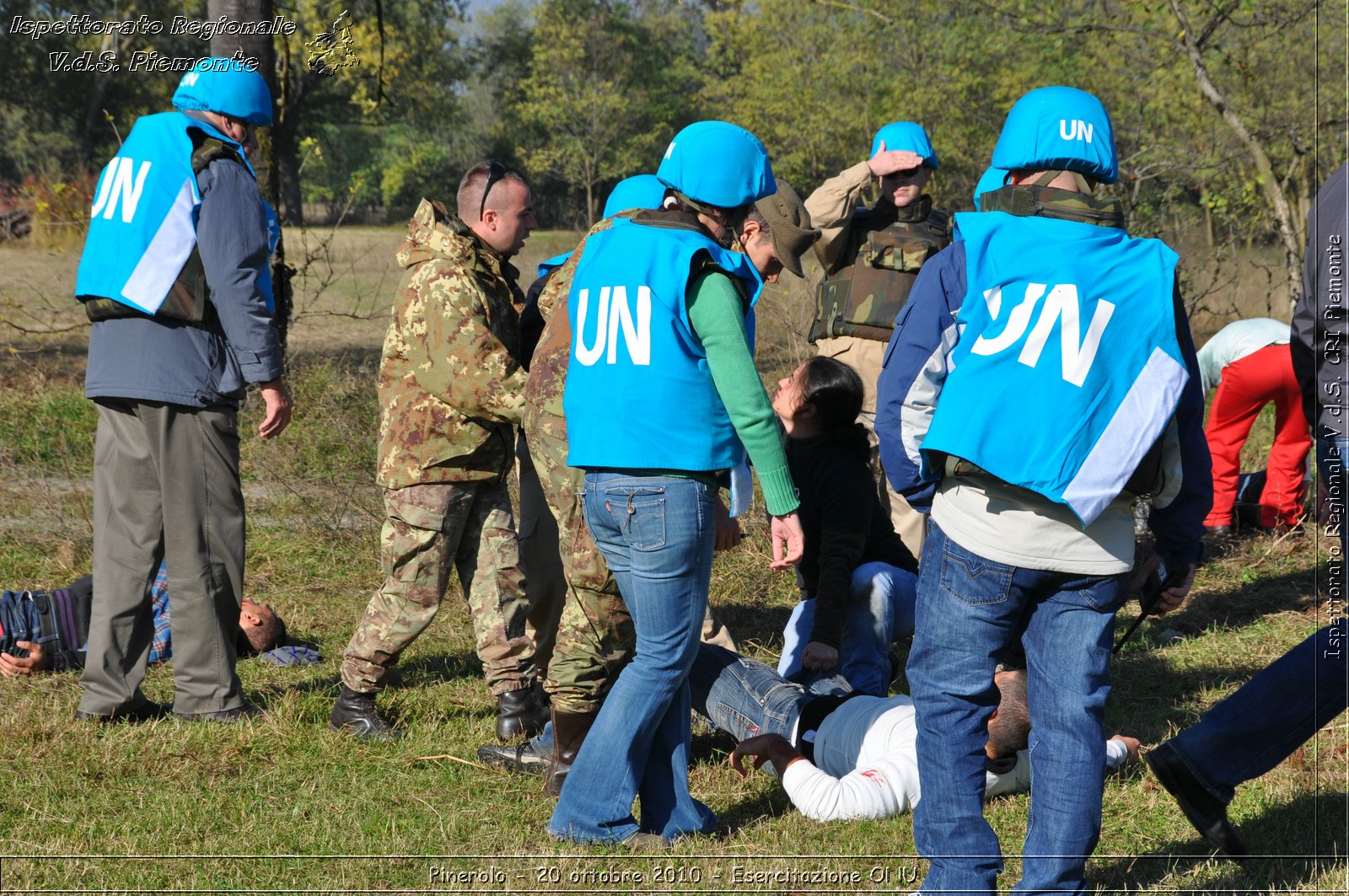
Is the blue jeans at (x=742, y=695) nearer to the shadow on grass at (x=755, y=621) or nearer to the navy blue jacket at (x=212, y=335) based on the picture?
the shadow on grass at (x=755, y=621)

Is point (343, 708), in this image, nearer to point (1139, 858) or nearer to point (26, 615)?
point (26, 615)

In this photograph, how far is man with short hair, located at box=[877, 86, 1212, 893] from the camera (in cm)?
267

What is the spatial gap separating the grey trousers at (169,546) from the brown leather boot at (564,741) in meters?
1.38

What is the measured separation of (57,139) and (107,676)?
38989 mm

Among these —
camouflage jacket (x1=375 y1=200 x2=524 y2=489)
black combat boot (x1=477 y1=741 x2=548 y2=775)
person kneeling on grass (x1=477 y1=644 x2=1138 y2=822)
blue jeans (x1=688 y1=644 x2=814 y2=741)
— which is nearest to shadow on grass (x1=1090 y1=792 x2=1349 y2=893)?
person kneeling on grass (x1=477 y1=644 x2=1138 y2=822)

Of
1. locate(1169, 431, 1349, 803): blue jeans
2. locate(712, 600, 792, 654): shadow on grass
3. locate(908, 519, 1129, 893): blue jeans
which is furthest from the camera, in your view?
locate(712, 600, 792, 654): shadow on grass

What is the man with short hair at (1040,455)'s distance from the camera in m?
2.67

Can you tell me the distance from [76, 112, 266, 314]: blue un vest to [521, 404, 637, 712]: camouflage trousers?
1.55m

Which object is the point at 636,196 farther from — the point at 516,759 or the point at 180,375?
the point at 516,759

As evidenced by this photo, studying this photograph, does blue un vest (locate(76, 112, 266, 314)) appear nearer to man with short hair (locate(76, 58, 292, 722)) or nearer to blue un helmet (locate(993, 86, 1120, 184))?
man with short hair (locate(76, 58, 292, 722))

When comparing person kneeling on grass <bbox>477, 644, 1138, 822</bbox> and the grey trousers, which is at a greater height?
Result: the grey trousers

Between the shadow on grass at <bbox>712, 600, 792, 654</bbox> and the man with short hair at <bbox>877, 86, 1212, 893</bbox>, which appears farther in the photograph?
the shadow on grass at <bbox>712, 600, 792, 654</bbox>

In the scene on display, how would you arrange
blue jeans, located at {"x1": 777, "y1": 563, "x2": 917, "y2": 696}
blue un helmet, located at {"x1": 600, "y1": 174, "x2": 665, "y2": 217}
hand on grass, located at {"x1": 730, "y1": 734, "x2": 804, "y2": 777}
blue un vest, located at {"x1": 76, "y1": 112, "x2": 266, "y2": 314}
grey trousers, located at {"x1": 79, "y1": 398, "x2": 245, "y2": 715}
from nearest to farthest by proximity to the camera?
hand on grass, located at {"x1": 730, "y1": 734, "x2": 804, "y2": 777} → blue un helmet, located at {"x1": 600, "y1": 174, "x2": 665, "y2": 217} → blue un vest, located at {"x1": 76, "y1": 112, "x2": 266, "y2": 314} → grey trousers, located at {"x1": 79, "y1": 398, "x2": 245, "y2": 715} → blue jeans, located at {"x1": 777, "y1": 563, "x2": 917, "y2": 696}

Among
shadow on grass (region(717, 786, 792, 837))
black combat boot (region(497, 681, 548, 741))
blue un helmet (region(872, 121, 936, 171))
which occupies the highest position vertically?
blue un helmet (region(872, 121, 936, 171))
